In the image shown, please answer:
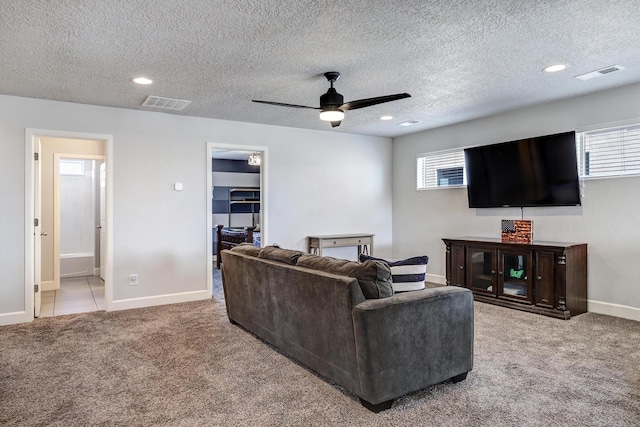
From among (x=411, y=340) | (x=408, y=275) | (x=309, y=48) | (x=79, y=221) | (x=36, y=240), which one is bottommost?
(x=411, y=340)

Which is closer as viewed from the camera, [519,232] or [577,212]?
[577,212]

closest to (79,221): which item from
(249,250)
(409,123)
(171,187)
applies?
(171,187)

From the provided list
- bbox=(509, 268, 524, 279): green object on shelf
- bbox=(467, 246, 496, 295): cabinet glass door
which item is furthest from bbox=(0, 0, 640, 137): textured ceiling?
bbox=(509, 268, 524, 279): green object on shelf

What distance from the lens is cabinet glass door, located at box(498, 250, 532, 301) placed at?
470cm

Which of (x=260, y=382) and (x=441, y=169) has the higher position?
(x=441, y=169)

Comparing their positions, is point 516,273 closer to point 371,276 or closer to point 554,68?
point 554,68

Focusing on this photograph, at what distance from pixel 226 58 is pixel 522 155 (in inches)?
145

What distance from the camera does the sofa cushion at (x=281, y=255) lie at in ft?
10.6

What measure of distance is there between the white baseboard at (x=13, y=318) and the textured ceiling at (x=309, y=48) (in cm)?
234

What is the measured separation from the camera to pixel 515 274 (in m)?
Result: 4.84

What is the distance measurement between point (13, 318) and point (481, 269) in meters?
5.39

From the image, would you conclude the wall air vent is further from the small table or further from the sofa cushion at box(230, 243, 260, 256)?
the small table

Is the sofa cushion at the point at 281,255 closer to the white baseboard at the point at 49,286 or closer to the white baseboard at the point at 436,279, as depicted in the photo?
the white baseboard at the point at 436,279

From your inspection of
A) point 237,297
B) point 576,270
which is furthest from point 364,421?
point 576,270
